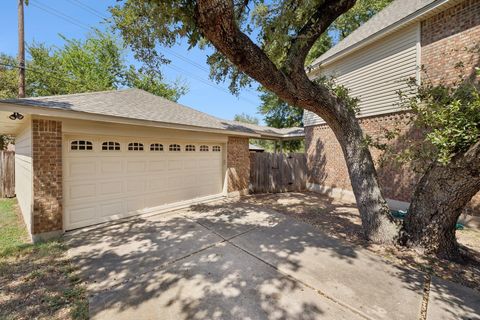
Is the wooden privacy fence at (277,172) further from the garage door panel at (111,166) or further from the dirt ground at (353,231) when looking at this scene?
the garage door panel at (111,166)

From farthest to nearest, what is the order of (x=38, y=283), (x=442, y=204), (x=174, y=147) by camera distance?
1. (x=174, y=147)
2. (x=442, y=204)
3. (x=38, y=283)

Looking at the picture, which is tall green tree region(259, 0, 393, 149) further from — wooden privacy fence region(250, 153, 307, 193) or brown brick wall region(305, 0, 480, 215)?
brown brick wall region(305, 0, 480, 215)

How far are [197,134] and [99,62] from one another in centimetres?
1629

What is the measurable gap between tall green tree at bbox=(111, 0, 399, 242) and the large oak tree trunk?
1.39 ft

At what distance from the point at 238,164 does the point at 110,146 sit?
4786 millimetres

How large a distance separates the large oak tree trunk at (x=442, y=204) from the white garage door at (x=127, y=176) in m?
6.08

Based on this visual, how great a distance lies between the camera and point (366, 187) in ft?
15.1

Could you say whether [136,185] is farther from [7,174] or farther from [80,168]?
[7,174]

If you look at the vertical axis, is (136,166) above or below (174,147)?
below

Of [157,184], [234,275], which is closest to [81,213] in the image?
[157,184]

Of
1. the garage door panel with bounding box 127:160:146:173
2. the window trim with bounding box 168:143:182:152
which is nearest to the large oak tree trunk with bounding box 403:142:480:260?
the window trim with bounding box 168:143:182:152

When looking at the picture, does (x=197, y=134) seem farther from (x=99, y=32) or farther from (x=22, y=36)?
(x=99, y=32)

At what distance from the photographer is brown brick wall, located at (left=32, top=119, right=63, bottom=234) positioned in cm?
436

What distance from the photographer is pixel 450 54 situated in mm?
5973
